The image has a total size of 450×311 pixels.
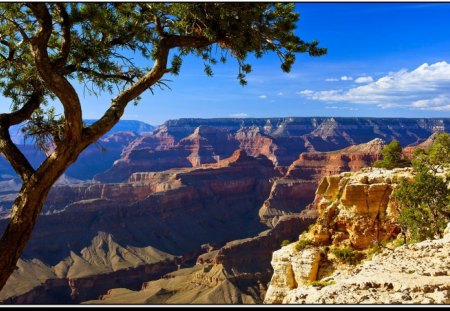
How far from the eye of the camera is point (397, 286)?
9133 millimetres

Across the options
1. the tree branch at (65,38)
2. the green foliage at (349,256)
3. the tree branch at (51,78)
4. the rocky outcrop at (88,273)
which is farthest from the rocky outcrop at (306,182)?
the tree branch at (51,78)

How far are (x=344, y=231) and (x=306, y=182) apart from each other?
100649 mm

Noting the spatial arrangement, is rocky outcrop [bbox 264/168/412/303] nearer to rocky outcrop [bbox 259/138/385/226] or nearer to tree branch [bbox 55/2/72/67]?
tree branch [bbox 55/2/72/67]

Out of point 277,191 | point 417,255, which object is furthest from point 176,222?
point 417,255

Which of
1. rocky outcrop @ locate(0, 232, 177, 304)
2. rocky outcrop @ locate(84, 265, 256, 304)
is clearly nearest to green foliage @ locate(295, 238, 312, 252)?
rocky outcrop @ locate(84, 265, 256, 304)

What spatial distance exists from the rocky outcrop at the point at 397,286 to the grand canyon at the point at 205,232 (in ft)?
0.27

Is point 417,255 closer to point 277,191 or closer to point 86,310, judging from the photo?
point 86,310

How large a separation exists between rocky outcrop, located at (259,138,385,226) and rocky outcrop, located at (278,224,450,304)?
104 metres

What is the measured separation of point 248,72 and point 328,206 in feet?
69.8

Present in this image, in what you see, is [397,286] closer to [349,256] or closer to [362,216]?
[349,256]

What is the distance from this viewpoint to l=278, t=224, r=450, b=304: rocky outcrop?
27.5ft

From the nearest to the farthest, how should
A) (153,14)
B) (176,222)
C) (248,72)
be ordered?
(153,14)
(248,72)
(176,222)

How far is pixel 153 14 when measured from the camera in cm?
918

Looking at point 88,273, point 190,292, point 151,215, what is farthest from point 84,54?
point 151,215
